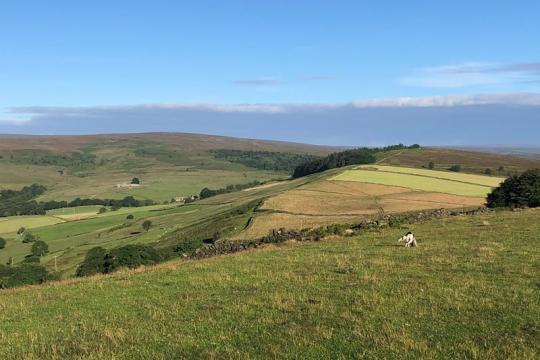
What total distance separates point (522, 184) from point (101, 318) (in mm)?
44582

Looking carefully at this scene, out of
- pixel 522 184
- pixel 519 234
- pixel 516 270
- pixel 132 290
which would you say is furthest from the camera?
pixel 522 184

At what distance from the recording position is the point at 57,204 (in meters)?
174

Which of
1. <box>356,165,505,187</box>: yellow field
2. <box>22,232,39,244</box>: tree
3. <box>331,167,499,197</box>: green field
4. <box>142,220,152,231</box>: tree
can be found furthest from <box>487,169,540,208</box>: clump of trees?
<box>22,232,39,244</box>: tree

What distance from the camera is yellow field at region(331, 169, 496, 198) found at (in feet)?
275

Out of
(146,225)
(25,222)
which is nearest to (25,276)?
(146,225)

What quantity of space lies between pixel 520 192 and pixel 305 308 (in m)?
41.0

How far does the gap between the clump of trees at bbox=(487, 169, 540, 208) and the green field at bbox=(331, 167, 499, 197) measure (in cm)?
2866


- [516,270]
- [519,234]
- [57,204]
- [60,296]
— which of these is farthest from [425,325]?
[57,204]

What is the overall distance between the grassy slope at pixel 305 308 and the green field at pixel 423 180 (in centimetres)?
6073

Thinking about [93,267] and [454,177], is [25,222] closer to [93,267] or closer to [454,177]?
[93,267]

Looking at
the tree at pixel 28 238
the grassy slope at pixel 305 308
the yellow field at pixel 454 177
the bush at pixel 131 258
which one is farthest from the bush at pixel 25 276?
the yellow field at pixel 454 177

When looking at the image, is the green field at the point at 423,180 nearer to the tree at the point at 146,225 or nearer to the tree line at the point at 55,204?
the tree at the point at 146,225

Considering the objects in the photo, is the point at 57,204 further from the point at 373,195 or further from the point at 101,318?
the point at 101,318

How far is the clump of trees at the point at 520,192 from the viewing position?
47.4 metres
